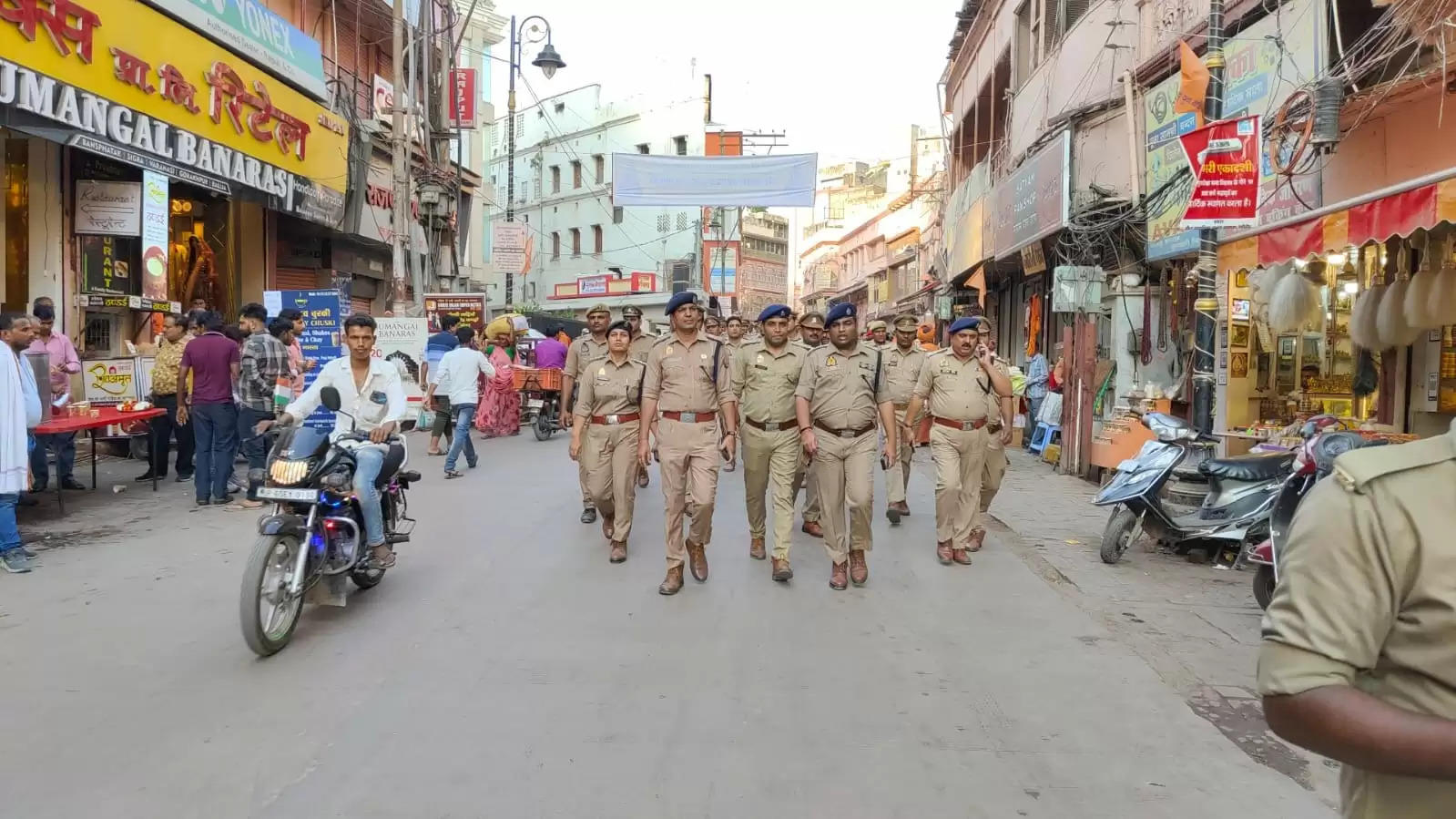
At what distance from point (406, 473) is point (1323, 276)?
8421mm

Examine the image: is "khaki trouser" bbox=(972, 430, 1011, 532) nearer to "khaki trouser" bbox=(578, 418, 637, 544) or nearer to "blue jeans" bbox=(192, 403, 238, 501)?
"khaki trouser" bbox=(578, 418, 637, 544)

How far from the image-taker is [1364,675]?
56.9 inches

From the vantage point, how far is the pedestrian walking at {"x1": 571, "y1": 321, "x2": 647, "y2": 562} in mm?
7434

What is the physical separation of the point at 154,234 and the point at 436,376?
386 centimetres

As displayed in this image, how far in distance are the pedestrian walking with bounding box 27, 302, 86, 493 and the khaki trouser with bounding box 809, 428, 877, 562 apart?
22.5 ft

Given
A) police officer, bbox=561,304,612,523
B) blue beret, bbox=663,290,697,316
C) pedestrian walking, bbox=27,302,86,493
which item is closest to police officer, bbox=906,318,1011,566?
blue beret, bbox=663,290,697,316

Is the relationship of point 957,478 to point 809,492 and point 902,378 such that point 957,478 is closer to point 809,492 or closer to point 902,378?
point 809,492

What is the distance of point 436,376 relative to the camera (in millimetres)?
12094

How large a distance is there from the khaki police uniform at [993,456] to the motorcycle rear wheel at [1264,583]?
2.14 metres

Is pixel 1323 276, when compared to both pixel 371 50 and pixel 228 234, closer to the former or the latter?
pixel 228 234

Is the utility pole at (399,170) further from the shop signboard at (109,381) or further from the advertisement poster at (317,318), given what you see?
the shop signboard at (109,381)

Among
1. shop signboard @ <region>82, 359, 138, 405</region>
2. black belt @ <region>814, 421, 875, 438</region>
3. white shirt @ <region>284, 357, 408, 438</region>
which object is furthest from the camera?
shop signboard @ <region>82, 359, 138, 405</region>

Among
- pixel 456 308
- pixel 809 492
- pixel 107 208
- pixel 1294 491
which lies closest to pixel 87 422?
pixel 107 208

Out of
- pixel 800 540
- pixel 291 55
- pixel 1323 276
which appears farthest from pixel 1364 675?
pixel 291 55
